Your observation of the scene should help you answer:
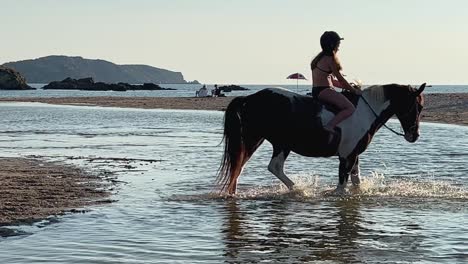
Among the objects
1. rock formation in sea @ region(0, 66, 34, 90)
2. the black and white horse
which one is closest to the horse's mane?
the black and white horse

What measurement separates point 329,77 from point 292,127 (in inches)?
36.2

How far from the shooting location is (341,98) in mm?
11578

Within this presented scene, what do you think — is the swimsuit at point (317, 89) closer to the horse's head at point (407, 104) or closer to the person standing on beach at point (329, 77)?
the person standing on beach at point (329, 77)

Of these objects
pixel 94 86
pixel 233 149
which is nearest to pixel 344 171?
pixel 233 149

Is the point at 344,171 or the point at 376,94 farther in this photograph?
the point at 376,94

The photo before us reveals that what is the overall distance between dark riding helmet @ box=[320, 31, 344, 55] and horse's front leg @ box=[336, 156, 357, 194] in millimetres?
1611

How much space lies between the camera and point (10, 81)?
14575cm

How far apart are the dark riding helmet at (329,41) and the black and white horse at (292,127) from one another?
0.77m

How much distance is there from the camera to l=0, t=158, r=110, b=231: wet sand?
9.55 meters

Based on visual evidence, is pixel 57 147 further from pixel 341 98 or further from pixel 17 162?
pixel 341 98

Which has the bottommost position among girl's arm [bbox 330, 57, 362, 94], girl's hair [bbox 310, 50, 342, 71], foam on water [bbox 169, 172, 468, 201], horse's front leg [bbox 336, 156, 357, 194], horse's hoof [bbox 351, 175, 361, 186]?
foam on water [bbox 169, 172, 468, 201]

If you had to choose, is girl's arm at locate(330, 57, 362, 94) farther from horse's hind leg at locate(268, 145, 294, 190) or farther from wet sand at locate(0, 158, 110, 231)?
wet sand at locate(0, 158, 110, 231)

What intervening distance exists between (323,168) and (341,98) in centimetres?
444

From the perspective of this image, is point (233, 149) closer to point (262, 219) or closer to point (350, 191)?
point (350, 191)
